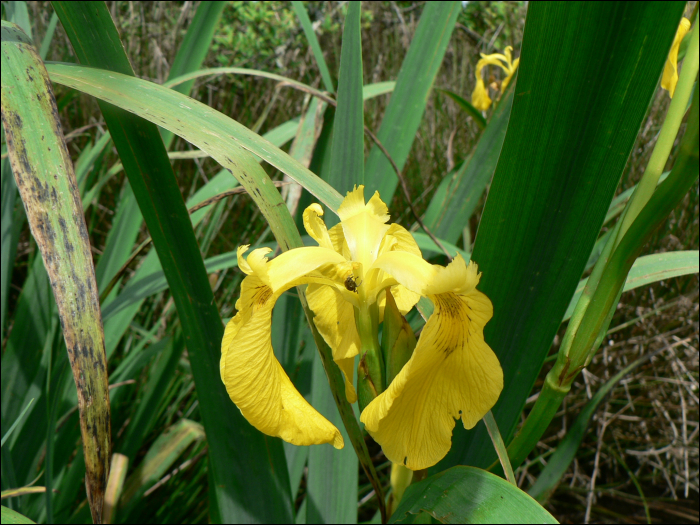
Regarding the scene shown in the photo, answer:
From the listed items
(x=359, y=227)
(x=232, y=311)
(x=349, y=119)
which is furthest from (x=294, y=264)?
(x=232, y=311)

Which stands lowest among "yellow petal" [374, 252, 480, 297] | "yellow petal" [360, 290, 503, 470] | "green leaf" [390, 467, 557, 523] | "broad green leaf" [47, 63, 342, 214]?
"green leaf" [390, 467, 557, 523]

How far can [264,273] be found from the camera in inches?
15.9

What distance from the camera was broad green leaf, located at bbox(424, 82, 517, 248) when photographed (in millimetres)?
932

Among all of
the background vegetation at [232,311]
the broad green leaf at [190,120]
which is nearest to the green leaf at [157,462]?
the background vegetation at [232,311]

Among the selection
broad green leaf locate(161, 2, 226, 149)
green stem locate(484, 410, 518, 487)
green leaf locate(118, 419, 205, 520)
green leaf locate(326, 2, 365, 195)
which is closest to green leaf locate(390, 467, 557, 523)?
green stem locate(484, 410, 518, 487)

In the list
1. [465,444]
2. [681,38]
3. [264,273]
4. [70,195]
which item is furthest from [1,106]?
[681,38]

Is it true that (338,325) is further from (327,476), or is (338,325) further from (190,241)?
(327,476)

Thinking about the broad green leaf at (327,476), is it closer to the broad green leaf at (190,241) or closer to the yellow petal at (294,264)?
the broad green leaf at (190,241)

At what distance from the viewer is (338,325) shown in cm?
53

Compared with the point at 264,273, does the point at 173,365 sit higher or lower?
lower

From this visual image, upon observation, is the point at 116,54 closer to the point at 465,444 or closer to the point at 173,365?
the point at 465,444

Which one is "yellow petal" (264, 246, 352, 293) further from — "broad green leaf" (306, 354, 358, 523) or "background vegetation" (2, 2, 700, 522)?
"background vegetation" (2, 2, 700, 522)

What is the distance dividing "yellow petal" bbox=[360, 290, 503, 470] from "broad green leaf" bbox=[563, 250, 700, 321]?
32 cm

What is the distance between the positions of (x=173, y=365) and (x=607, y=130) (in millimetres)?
918
